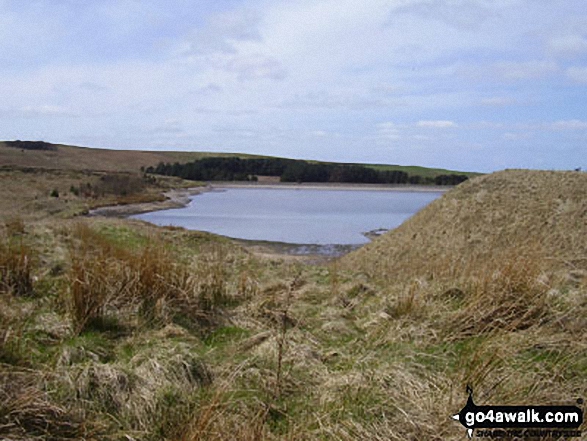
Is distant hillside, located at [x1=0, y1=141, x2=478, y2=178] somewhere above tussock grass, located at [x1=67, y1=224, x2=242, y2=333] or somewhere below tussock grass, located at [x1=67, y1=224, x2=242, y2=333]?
above

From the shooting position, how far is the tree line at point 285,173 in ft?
331

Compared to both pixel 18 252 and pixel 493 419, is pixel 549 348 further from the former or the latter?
pixel 18 252

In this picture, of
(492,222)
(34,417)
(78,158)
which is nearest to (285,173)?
(78,158)

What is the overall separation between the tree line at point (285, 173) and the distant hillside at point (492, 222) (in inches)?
3257

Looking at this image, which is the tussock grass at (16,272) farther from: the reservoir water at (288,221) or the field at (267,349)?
the reservoir water at (288,221)

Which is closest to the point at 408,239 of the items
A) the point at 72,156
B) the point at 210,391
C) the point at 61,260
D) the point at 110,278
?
the point at 61,260

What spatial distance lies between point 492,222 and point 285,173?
91963 mm

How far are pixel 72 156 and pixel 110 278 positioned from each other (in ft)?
328

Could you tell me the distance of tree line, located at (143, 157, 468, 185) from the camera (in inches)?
3969

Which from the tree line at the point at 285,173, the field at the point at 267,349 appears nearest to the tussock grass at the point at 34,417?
the field at the point at 267,349

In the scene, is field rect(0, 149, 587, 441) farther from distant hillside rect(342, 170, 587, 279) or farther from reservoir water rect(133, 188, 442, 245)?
reservoir water rect(133, 188, 442, 245)

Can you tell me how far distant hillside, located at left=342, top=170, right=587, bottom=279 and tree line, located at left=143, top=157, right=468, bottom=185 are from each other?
271 ft

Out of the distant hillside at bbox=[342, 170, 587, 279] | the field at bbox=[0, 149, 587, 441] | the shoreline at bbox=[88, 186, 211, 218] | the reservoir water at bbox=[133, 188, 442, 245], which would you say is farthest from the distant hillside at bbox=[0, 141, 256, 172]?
the field at bbox=[0, 149, 587, 441]

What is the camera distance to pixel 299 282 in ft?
26.3
